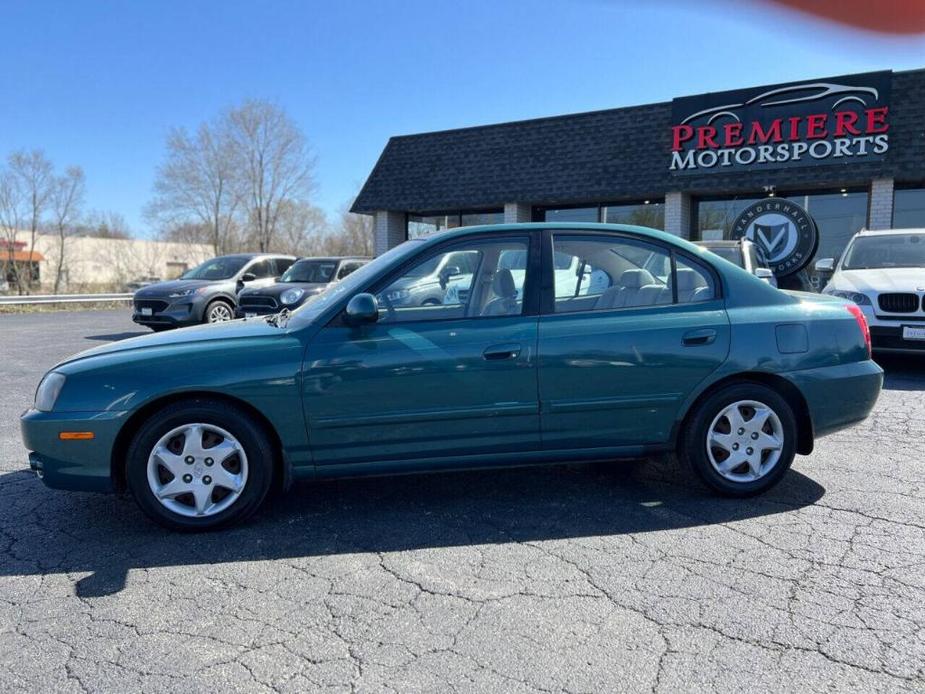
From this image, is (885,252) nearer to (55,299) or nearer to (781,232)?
(781,232)

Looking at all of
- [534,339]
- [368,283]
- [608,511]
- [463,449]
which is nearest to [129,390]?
[368,283]

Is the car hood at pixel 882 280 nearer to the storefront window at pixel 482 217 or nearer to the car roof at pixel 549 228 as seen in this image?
the car roof at pixel 549 228

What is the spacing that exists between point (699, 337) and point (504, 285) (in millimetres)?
1126

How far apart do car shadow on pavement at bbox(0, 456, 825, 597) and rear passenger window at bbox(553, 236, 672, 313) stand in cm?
114

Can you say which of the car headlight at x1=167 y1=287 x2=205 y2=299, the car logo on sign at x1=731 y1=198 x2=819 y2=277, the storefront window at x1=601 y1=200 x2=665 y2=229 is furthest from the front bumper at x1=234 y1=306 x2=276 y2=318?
the car logo on sign at x1=731 y1=198 x2=819 y2=277

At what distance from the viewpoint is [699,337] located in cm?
386

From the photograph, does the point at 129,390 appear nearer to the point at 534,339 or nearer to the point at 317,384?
the point at 317,384

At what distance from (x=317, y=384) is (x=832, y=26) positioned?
289 cm

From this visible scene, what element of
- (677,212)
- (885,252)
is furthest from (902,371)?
(677,212)

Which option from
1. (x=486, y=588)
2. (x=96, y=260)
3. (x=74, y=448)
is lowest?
(x=486, y=588)

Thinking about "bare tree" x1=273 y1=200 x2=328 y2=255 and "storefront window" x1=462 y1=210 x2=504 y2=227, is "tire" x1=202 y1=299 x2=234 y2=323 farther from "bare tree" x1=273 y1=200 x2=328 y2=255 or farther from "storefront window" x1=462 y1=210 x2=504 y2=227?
"bare tree" x1=273 y1=200 x2=328 y2=255

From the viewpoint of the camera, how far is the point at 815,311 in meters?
4.08

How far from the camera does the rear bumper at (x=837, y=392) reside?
3.96m

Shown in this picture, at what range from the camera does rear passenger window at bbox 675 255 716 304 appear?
13.1ft
